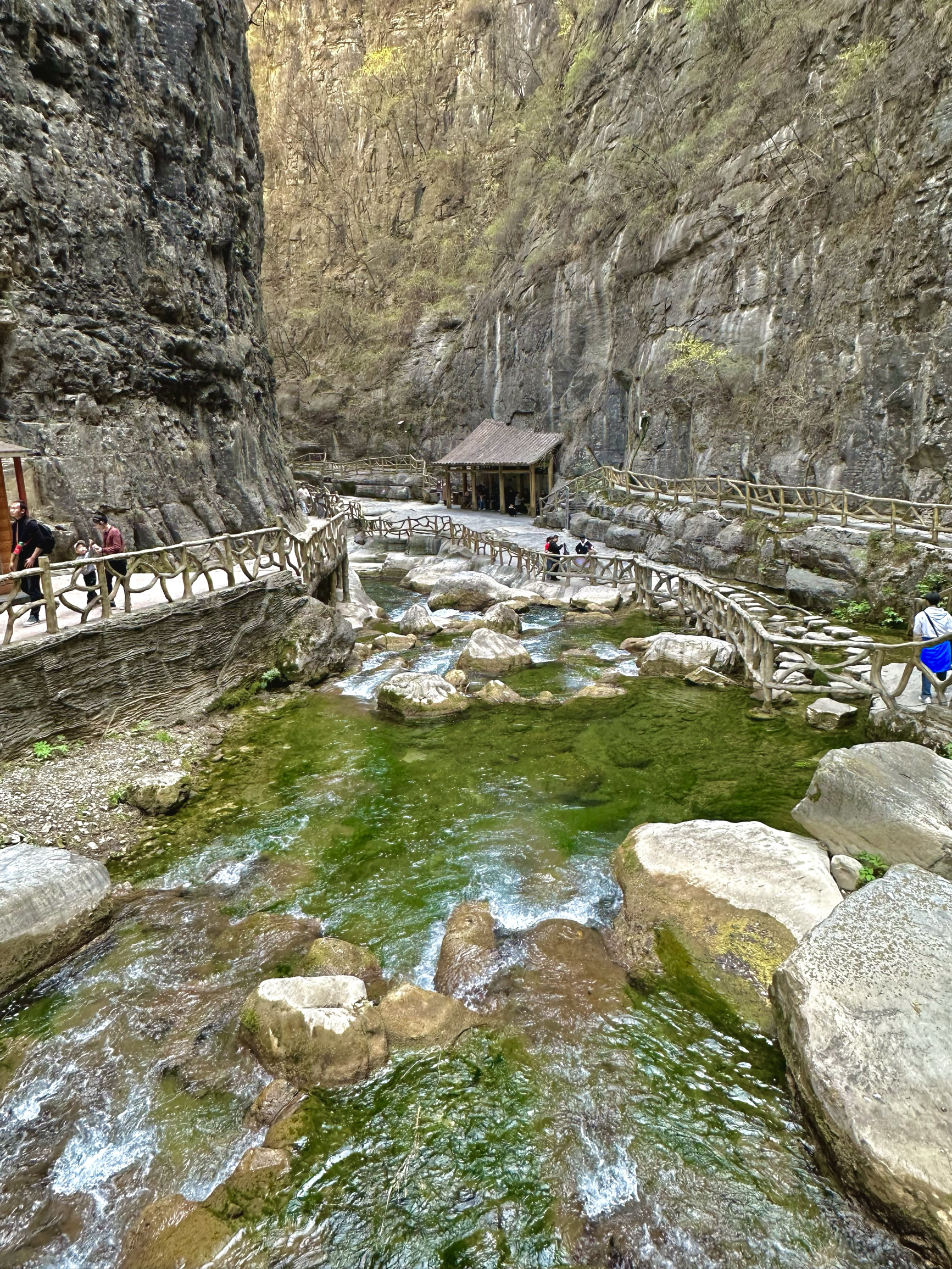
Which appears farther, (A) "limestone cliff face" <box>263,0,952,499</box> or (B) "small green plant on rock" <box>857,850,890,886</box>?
(A) "limestone cliff face" <box>263,0,952,499</box>

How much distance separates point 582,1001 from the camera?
5785 millimetres

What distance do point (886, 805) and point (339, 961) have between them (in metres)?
5.46

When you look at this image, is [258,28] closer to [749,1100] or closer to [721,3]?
[721,3]

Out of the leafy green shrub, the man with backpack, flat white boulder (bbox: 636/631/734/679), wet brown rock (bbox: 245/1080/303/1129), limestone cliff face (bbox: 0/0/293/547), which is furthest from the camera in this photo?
limestone cliff face (bbox: 0/0/293/547)

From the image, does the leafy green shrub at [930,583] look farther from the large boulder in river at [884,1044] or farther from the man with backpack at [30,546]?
the man with backpack at [30,546]

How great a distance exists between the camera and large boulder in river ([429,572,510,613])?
71.1 feet

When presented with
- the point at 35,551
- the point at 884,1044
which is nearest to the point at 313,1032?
the point at 884,1044

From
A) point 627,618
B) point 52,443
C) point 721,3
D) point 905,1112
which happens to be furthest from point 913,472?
point 721,3

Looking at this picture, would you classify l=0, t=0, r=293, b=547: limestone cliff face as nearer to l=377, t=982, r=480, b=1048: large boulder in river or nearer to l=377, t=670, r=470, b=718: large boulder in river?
l=377, t=670, r=470, b=718: large boulder in river

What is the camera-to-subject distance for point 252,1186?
4.37 m

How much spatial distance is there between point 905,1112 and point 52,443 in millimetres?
20187

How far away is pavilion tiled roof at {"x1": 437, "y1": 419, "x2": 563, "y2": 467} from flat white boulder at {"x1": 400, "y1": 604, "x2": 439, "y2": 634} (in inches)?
690

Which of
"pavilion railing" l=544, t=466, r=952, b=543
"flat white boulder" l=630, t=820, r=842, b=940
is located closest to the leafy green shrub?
"pavilion railing" l=544, t=466, r=952, b=543

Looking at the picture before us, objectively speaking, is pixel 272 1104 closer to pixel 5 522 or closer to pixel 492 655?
pixel 492 655
